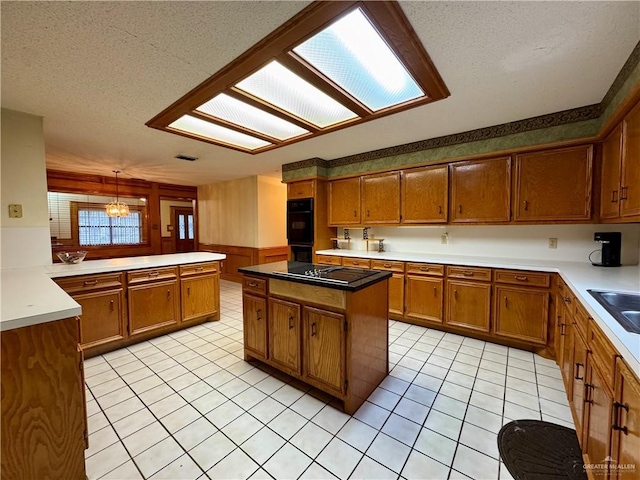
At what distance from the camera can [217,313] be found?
145 inches

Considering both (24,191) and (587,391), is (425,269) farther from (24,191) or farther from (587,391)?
(24,191)

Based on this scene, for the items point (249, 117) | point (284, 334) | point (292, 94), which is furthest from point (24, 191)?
point (284, 334)

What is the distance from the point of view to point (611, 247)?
8.04ft

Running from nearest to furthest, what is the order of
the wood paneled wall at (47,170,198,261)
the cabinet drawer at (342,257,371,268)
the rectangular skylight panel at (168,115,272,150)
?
1. the rectangular skylight panel at (168,115,272,150)
2. the cabinet drawer at (342,257,371,268)
3. the wood paneled wall at (47,170,198,261)

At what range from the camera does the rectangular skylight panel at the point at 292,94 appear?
75.5 inches

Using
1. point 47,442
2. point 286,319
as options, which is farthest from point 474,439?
point 47,442

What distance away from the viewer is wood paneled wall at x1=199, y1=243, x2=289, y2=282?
580 centimetres

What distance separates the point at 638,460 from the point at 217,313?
12.3 ft

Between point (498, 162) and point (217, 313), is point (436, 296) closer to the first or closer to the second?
point (498, 162)

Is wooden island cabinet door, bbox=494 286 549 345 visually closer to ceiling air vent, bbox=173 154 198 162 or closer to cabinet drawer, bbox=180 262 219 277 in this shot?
cabinet drawer, bbox=180 262 219 277

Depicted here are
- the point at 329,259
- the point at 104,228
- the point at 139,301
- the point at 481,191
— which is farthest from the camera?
the point at 104,228

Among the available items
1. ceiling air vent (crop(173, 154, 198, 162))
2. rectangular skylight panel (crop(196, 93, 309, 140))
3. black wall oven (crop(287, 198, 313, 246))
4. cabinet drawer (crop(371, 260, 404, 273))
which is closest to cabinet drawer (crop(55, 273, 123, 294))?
rectangular skylight panel (crop(196, 93, 309, 140))

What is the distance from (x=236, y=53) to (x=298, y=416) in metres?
2.42

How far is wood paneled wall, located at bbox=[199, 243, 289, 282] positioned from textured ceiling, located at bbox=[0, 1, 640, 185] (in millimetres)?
3326
